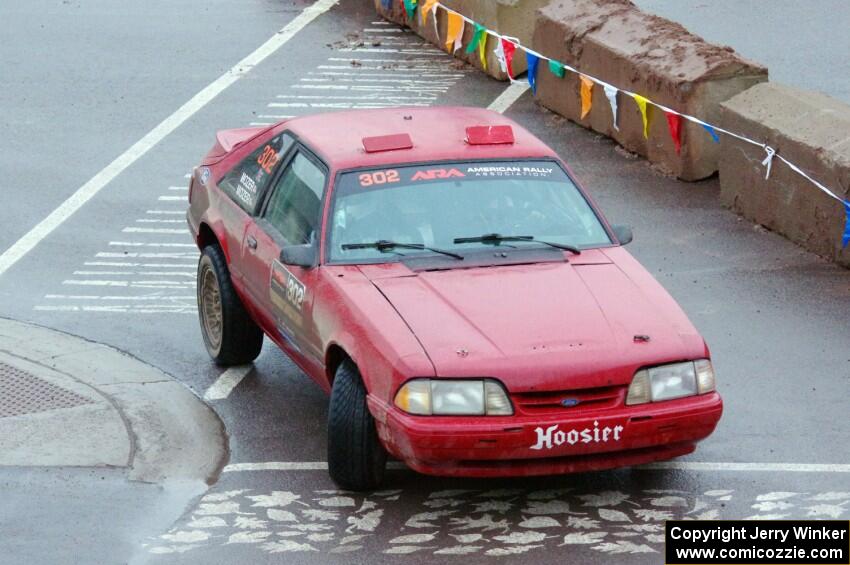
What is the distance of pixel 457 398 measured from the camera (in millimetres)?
8117

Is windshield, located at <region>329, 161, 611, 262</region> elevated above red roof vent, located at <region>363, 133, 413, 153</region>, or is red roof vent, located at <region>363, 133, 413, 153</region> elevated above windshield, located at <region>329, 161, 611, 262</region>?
red roof vent, located at <region>363, 133, 413, 153</region>

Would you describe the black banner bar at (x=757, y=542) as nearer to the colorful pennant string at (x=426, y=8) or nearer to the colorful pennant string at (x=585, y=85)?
the colorful pennant string at (x=585, y=85)

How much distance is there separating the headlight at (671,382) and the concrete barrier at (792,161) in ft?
15.2

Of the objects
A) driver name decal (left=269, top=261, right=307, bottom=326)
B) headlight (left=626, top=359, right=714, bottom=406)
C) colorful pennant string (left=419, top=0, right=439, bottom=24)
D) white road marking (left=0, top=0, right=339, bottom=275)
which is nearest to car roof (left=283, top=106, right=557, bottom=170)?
driver name decal (left=269, top=261, right=307, bottom=326)

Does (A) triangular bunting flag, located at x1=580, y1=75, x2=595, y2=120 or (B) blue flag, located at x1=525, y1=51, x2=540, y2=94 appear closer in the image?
(A) triangular bunting flag, located at x1=580, y1=75, x2=595, y2=120

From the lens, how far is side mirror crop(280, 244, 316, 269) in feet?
30.4

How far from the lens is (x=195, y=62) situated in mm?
19969

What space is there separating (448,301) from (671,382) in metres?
1.23

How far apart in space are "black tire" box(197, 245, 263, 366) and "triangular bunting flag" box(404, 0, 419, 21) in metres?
10.0

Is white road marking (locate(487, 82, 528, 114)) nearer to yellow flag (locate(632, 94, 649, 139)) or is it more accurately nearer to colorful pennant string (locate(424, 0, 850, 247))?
colorful pennant string (locate(424, 0, 850, 247))

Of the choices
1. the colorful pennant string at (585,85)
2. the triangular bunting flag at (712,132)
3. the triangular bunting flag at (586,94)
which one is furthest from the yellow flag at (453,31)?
the triangular bunting flag at (712,132)

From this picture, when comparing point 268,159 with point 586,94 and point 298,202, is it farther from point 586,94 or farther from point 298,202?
point 586,94

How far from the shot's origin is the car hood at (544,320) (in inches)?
322

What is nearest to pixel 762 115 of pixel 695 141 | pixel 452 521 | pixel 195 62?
pixel 695 141
